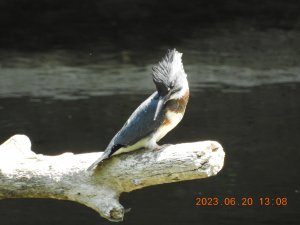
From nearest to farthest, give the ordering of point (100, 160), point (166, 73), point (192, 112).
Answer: point (100, 160)
point (166, 73)
point (192, 112)

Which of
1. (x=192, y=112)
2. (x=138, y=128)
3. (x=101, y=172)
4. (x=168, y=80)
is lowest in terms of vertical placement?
(x=101, y=172)

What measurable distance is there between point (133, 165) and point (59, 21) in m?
4.96

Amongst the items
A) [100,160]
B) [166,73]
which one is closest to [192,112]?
[166,73]

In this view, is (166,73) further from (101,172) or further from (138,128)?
(101,172)

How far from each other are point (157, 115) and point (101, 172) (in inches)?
12.4

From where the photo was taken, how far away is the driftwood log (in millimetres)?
3445

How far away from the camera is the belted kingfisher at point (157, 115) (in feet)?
11.9

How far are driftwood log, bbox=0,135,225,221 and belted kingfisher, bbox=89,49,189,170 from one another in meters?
0.06

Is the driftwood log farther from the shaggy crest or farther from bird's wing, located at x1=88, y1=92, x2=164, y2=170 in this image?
the shaggy crest

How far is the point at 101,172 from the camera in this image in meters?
3.69

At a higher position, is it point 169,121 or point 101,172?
point 169,121

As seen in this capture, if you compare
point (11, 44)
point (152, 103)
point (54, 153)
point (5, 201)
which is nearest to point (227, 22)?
point (11, 44)

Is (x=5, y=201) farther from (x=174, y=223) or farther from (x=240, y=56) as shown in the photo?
(x=240, y=56)

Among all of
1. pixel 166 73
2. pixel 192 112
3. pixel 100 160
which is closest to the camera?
pixel 100 160
